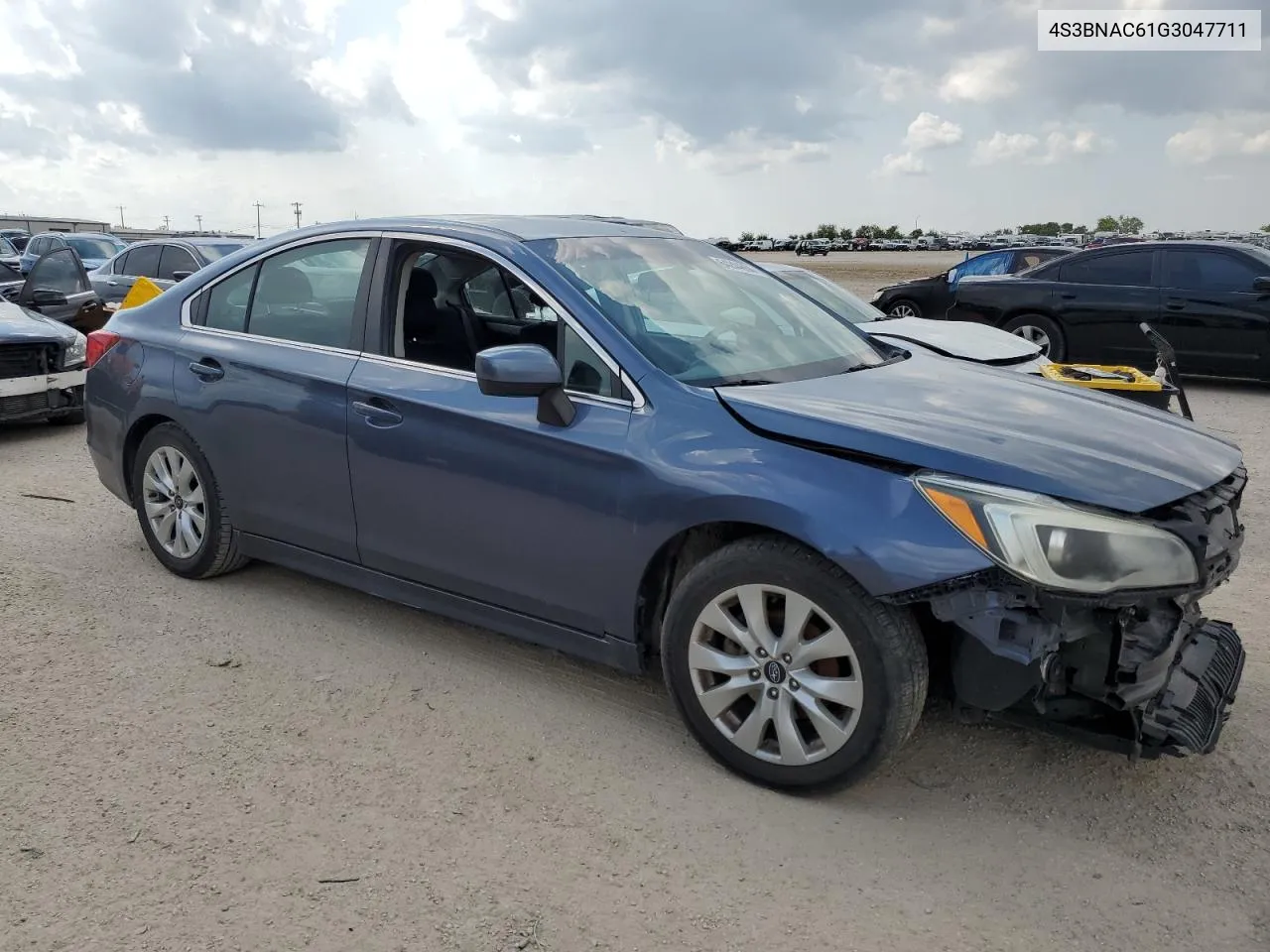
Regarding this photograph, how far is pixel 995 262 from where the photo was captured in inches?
626

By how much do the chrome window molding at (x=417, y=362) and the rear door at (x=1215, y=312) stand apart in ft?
31.2

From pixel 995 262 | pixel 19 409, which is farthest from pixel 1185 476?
pixel 995 262

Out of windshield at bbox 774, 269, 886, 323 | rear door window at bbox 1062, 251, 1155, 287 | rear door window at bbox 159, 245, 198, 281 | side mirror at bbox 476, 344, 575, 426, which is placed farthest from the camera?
rear door window at bbox 159, 245, 198, 281

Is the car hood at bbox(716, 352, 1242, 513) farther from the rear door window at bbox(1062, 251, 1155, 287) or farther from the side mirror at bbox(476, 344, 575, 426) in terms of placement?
the rear door window at bbox(1062, 251, 1155, 287)

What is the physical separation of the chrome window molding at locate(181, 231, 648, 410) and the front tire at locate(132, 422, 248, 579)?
56 cm

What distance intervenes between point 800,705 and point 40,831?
2.19m

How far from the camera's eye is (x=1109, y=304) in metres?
11.4

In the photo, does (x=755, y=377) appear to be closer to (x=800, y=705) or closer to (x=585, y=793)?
(x=800, y=705)

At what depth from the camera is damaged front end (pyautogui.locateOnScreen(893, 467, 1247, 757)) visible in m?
2.78

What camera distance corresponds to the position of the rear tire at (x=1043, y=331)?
38.5 feet

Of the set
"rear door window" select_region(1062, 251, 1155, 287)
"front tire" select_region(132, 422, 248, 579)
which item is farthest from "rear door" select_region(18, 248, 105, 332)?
"rear door window" select_region(1062, 251, 1155, 287)

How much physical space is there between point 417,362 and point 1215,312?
9739 mm

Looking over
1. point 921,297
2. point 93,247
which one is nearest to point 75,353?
point 921,297

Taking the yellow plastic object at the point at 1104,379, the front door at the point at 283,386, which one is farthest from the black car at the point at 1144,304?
the front door at the point at 283,386
